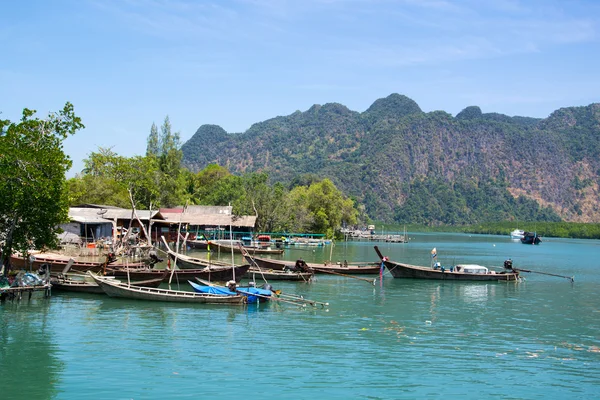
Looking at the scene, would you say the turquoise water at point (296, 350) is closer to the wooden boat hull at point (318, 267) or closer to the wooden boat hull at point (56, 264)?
A: the wooden boat hull at point (56, 264)

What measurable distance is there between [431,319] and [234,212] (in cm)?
5268

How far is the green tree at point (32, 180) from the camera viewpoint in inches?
1069

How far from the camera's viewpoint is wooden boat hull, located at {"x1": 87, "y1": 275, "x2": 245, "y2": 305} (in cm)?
2778

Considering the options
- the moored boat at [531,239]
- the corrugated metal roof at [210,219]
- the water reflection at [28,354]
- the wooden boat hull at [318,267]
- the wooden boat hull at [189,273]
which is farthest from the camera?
the moored boat at [531,239]

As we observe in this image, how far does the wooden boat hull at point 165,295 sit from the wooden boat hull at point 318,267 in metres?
12.3

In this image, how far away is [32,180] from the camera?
27219 millimetres

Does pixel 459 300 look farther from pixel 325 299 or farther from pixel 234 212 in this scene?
pixel 234 212

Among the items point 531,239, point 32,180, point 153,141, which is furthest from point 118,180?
point 531,239

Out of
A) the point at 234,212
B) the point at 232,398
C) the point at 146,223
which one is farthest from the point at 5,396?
the point at 234,212

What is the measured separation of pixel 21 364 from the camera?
18125 millimetres

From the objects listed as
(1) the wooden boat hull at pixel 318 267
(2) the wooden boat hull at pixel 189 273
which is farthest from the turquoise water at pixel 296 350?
(1) the wooden boat hull at pixel 318 267

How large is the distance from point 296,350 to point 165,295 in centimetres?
975

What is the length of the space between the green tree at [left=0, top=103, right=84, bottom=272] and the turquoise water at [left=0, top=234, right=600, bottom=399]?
3530mm

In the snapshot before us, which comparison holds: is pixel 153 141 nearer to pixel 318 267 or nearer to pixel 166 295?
pixel 318 267
